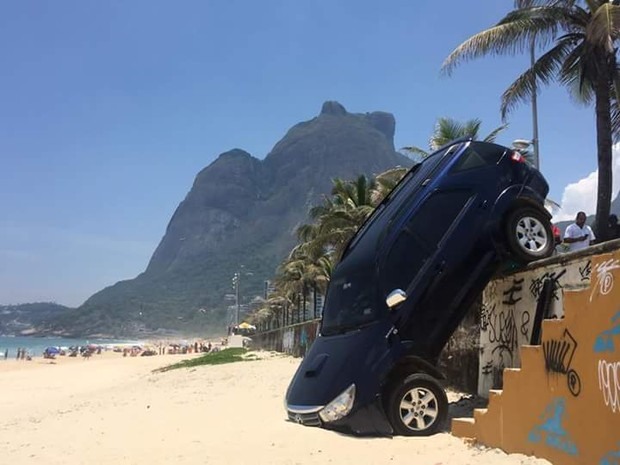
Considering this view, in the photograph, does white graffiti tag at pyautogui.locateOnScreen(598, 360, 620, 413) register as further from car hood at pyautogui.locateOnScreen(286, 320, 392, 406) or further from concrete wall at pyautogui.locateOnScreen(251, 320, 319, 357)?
concrete wall at pyautogui.locateOnScreen(251, 320, 319, 357)

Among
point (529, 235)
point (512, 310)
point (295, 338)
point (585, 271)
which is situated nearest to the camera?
point (585, 271)

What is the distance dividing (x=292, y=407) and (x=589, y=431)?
422 centimetres

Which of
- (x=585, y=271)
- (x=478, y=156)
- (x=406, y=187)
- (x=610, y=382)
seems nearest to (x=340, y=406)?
(x=585, y=271)

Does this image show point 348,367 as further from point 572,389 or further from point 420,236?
point 572,389

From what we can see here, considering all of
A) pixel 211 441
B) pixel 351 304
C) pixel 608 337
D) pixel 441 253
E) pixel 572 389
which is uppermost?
pixel 441 253

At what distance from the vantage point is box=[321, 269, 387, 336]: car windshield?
26.4ft

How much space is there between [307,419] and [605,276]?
167 inches

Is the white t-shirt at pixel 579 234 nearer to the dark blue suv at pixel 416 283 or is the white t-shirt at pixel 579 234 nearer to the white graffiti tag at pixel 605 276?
the dark blue suv at pixel 416 283

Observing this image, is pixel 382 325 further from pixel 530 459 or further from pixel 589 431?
pixel 589 431

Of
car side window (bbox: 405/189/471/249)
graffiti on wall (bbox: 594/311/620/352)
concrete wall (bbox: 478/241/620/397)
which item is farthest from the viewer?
car side window (bbox: 405/189/471/249)

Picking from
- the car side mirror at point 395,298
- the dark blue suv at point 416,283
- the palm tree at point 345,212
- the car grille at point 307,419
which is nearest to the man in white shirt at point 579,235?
the dark blue suv at point 416,283

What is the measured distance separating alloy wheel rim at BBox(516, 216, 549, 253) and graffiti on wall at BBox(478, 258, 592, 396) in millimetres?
382

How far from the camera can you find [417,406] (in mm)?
7527

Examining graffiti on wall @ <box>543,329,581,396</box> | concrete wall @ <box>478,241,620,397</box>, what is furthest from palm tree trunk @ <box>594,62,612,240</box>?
graffiti on wall @ <box>543,329,581,396</box>
